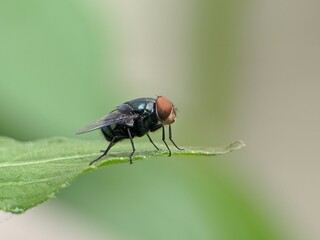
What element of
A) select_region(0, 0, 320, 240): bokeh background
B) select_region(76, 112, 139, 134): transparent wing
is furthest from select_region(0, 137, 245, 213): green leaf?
select_region(0, 0, 320, 240): bokeh background

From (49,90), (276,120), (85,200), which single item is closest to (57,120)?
(49,90)

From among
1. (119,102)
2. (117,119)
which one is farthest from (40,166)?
(119,102)

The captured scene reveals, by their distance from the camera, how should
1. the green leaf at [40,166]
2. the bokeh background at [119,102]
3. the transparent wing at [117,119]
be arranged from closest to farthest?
the green leaf at [40,166] < the transparent wing at [117,119] < the bokeh background at [119,102]

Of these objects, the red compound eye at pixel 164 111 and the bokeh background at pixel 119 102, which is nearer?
the red compound eye at pixel 164 111

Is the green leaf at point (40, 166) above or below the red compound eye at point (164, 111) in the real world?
above

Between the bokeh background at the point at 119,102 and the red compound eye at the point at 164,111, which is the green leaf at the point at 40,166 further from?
the bokeh background at the point at 119,102

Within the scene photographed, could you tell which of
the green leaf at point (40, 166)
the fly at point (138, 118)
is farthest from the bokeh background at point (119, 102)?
the green leaf at point (40, 166)

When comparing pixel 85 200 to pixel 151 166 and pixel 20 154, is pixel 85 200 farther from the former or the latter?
pixel 20 154
